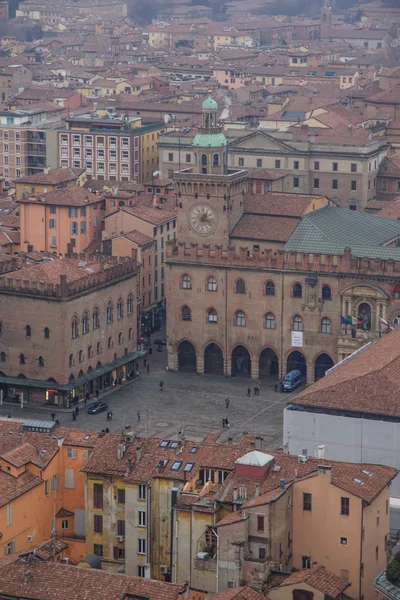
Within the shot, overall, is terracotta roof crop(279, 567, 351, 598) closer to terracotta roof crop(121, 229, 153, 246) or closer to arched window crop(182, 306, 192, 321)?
arched window crop(182, 306, 192, 321)

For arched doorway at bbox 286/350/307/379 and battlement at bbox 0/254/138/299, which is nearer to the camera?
battlement at bbox 0/254/138/299

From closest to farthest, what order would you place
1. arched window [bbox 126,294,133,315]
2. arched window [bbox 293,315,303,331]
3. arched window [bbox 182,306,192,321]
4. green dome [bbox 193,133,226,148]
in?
arched window [bbox 293,315,303,331], arched window [bbox 126,294,133,315], arched window [bbox 182,306,192,321], green dome [bbox 193,133,226,148]

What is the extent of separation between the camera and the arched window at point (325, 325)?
139 meters

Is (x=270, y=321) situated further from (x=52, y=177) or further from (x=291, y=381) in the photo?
(x=52, y=177)

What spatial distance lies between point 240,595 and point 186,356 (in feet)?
204

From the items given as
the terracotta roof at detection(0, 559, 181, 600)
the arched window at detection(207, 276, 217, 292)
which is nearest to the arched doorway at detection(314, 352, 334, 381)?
the arched window at detection(207, 276, 217, 292)

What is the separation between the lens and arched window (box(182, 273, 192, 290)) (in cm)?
14388

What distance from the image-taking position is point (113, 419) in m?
128

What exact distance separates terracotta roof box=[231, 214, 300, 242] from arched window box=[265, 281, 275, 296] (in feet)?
13.7

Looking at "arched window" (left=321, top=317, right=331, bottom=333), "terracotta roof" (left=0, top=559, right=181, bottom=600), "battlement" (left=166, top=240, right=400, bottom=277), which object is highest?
"battlement" (left=166, top=240, right=400, bottom=277)

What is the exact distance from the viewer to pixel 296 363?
14088 centimetres

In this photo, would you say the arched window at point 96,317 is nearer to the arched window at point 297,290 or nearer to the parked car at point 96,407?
the parked car at point 96,407

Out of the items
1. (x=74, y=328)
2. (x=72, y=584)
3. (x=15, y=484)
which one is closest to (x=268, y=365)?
(x=74, y=328)

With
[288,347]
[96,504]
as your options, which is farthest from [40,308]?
[96,504]
